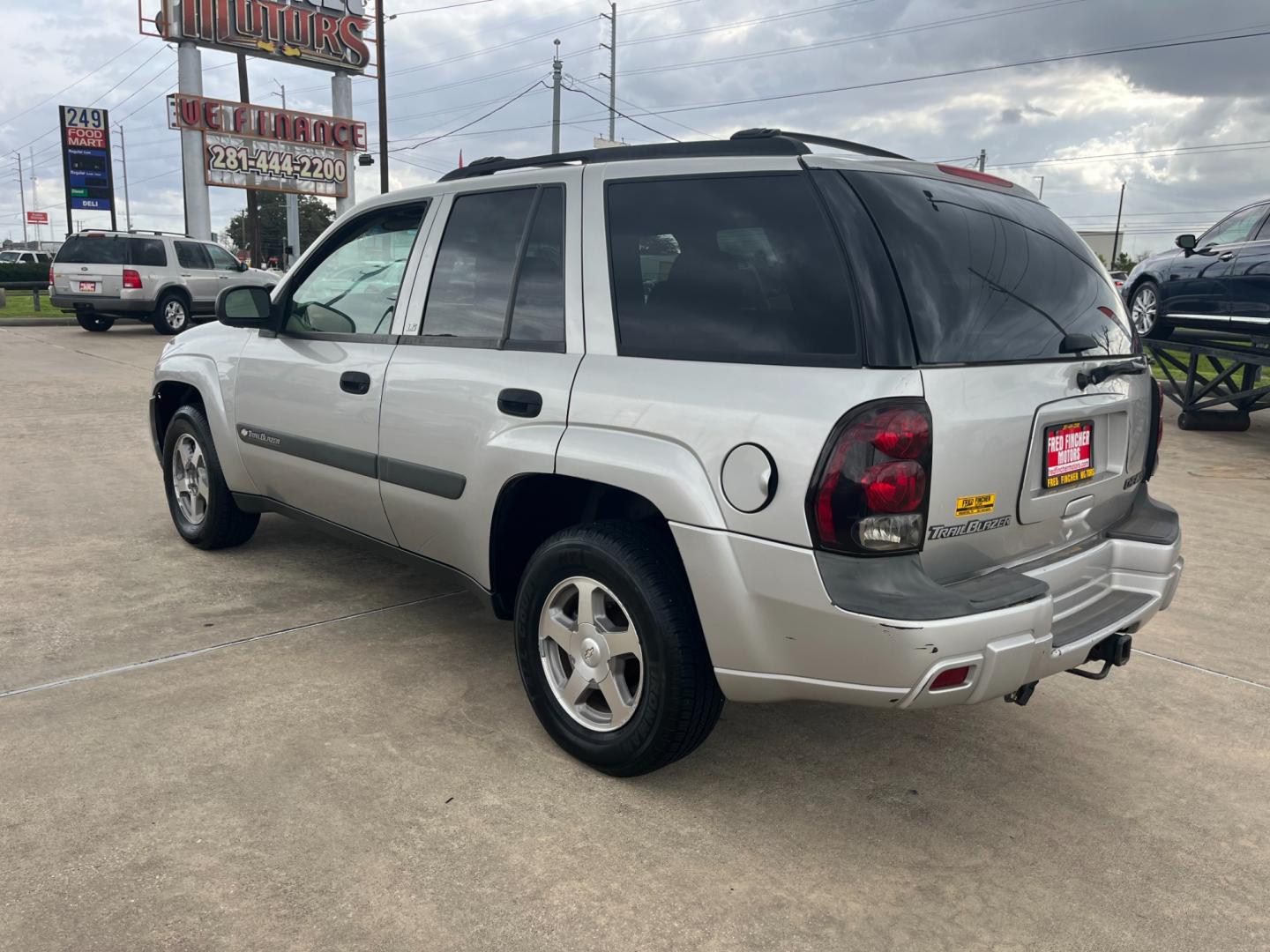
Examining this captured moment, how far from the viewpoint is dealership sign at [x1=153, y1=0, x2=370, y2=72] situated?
30016 millimetres

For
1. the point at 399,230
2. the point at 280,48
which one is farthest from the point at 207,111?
the point at 399,230

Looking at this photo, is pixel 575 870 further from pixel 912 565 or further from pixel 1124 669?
pixel 1124 669

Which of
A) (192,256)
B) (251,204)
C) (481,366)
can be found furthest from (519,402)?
(251,204)

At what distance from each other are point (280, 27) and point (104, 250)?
1767 centimetres

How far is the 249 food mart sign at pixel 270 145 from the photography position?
1202 inches

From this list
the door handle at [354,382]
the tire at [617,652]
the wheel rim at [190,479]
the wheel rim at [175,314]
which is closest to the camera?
the tire at [617,652]

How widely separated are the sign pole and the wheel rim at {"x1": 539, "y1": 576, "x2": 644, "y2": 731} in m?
31.5

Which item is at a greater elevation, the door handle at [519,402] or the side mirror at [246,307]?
the side mirror at [246,307]

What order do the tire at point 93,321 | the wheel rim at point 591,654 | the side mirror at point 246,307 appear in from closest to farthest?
the wheel rim at point 591,654
the side mirror at point 246,307
the tire at point 93,321

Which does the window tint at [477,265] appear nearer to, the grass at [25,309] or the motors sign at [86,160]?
the grass at [25,309]

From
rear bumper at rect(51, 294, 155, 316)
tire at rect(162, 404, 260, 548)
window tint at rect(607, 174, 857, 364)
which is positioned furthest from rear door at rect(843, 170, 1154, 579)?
rear bumper at rect(51, 294, 155, 316)

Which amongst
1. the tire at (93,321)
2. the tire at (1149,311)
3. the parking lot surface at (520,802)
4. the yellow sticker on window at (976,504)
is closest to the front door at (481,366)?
the parking lot surface at (520,802)

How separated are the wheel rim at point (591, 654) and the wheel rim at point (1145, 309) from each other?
10.2 meters

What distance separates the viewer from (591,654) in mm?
3014
